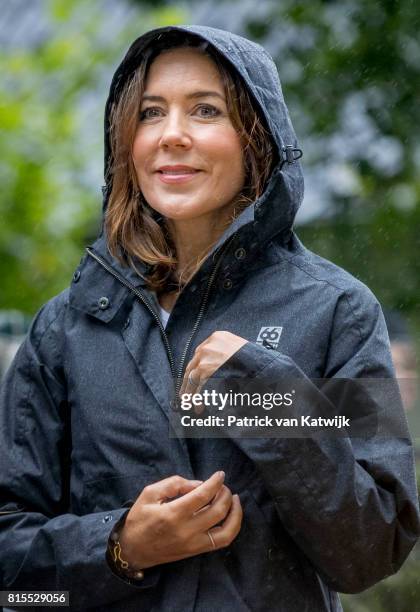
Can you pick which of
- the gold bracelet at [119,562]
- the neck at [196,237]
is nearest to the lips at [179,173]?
the neck at [196,237]

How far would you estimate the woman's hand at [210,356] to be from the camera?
1.92m

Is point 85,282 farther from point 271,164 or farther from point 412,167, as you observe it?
point 412,167

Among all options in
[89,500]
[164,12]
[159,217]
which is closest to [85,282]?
[159,217]

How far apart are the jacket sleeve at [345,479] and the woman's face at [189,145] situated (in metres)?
0.38

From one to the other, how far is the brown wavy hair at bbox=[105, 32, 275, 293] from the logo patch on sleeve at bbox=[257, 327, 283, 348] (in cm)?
20

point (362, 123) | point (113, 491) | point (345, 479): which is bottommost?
point (113, 491)

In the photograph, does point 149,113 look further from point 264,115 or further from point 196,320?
point 196,320

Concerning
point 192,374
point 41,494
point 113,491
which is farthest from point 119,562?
point 192,374

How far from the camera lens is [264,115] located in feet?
7.17

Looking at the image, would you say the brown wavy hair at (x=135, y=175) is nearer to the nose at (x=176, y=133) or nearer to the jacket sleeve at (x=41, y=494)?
the nose at (x=176, y=133)

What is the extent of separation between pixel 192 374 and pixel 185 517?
0.83 ft

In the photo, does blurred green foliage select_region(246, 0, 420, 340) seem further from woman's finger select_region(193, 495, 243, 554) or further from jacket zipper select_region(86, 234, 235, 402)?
woman's finger select_region(193, 495, 243, 554)

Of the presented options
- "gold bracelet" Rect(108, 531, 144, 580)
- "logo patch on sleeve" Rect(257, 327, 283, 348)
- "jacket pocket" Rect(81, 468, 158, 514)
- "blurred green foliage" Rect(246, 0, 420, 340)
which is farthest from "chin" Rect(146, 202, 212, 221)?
"blurred green foliage" Rect(246, 0, 420, 340)

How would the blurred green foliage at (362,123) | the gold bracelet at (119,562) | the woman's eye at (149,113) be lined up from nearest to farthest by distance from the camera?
the gold bracelet at (119,562) < the woman's eye at (149,113) < the blurred green foliage at (362,123)
